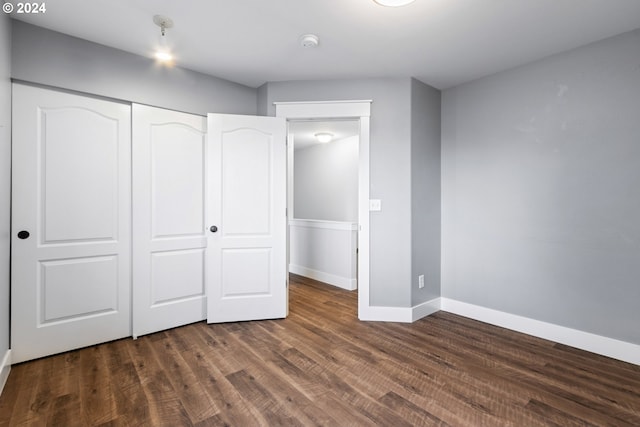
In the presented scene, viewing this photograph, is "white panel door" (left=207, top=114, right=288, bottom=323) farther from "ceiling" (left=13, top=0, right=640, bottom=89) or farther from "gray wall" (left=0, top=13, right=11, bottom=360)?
"gray wall" (left=0, top=13, right=11, bottom=360)

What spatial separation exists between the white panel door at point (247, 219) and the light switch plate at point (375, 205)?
34.8 inches

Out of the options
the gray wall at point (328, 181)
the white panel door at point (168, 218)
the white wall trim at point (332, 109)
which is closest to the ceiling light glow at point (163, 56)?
the white panel door at point (168, 218)

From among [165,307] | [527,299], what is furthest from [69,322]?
[527,299]

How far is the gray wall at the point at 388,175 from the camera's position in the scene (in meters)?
3.14

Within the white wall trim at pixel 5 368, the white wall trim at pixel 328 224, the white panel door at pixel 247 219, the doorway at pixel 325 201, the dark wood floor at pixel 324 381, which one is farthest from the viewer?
the doorway at pixel 325 201

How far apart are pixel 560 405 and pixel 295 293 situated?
2883 mm

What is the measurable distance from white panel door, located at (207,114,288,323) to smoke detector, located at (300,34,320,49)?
85cm

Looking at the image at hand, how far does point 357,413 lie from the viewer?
1.74 m

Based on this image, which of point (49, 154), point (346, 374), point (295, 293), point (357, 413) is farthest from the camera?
point (295, 293)

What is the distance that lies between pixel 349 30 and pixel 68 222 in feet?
8.52

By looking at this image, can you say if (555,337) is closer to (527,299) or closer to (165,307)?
(527,299)

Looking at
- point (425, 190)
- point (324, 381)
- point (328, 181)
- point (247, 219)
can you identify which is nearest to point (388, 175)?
point (425, 190)

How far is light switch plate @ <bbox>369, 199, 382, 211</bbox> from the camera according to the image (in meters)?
3.17

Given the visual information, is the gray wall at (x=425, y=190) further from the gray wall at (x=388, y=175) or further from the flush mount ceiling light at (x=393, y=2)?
the flush mount ceiling light at (x=393, y=2)
